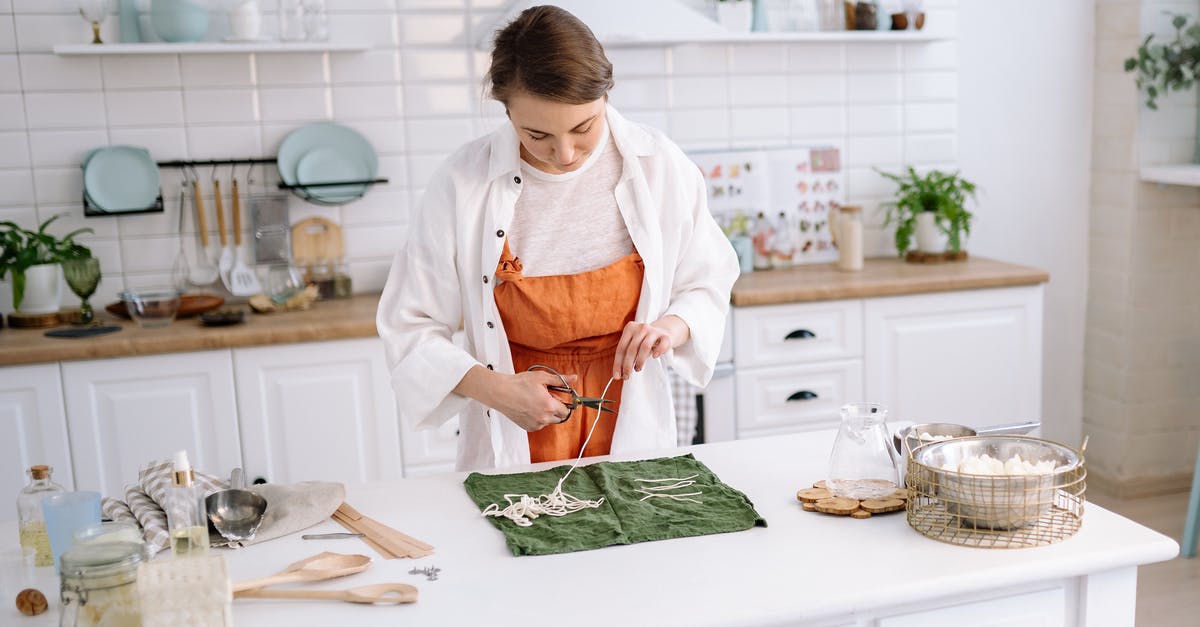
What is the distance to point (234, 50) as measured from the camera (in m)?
3.52

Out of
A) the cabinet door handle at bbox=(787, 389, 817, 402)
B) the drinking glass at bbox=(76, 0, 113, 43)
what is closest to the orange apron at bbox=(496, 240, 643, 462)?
the cabinet door handle at bbox=(787, 389, 817, 402)

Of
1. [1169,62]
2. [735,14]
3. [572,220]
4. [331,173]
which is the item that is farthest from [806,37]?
[572,220]

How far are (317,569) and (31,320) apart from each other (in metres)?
2.33

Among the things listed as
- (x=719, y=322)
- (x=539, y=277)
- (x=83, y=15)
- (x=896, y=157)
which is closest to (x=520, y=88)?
(x=539, y=277)

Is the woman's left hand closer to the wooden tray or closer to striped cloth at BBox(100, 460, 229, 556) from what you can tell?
the wooden tray

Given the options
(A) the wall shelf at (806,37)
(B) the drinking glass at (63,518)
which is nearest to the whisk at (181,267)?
(A) the wall shelf at (806,37)

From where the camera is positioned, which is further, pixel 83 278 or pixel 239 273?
pixel 239 273

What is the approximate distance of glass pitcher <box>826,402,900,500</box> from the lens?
5.82 feet

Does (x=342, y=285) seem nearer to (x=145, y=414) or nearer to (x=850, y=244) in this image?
(x=145, y=414)

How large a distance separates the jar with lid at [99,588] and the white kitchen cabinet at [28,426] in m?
1.97

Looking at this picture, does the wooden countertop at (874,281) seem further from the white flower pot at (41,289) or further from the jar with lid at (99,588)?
the jar with lid at (99,588)

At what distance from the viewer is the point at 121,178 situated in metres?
3.65

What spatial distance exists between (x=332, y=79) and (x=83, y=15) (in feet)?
2.61

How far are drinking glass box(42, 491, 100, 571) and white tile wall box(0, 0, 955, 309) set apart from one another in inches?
77.5
